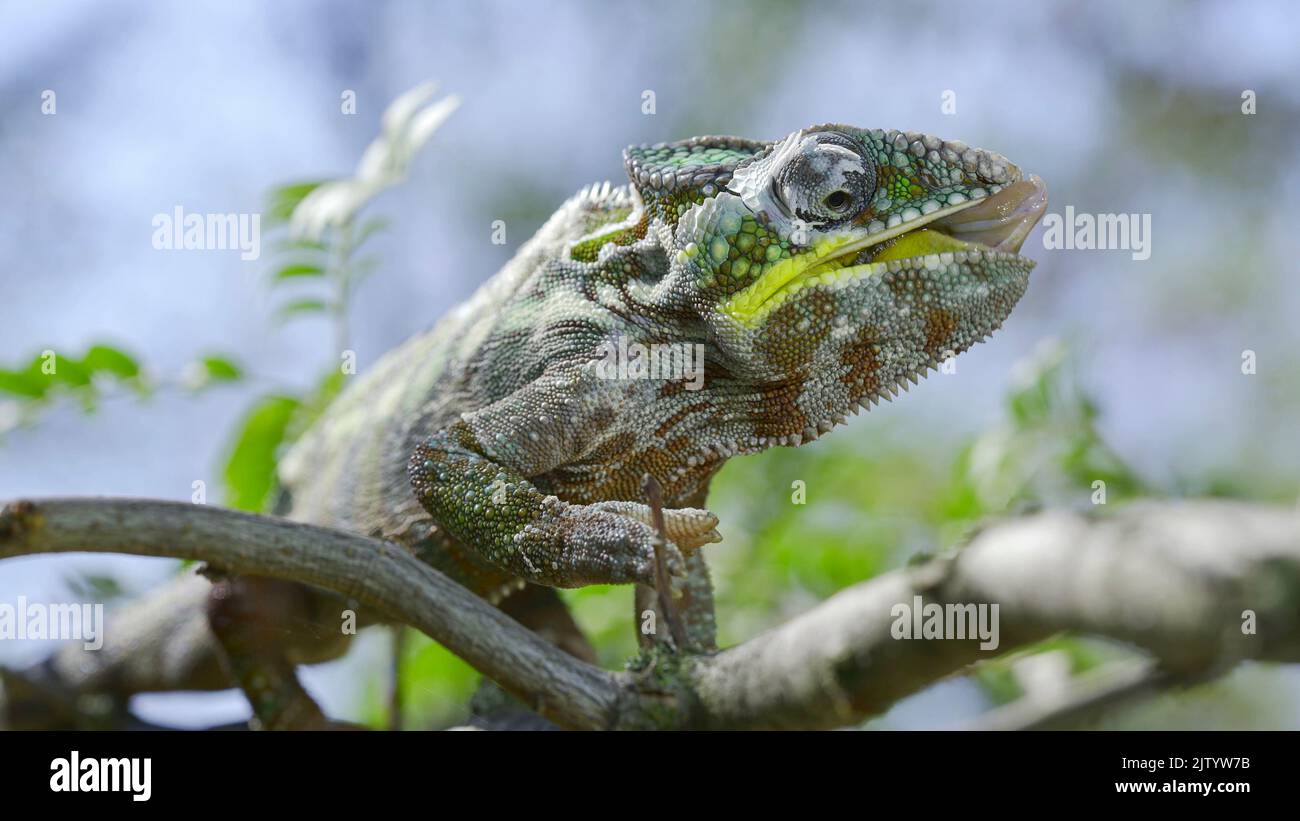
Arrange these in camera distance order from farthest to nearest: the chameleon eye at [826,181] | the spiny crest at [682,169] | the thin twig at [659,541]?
1. the spiny crest at [682,169]
2. the chameleon eye at [826,181]
3. the thin twig at [659,541]

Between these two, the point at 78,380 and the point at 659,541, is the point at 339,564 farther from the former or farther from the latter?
the point at 78,380

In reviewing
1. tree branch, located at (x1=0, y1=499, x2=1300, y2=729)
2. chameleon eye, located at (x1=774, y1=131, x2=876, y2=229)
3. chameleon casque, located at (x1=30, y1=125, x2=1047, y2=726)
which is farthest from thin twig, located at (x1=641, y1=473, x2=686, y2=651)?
chameleon eye, located at (x1=774, y1=131, x2=876, y2=229)

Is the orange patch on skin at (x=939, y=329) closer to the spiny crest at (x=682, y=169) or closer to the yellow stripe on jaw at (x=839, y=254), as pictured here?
the yellow stripe on jaw at (x=839, y=254)


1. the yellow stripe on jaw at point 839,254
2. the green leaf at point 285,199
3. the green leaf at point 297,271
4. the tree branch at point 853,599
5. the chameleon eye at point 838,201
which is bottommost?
the tree branch at point 853,599

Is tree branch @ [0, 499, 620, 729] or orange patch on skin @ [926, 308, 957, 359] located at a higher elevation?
orange patch on skin @ [926, 308, 957, 359]

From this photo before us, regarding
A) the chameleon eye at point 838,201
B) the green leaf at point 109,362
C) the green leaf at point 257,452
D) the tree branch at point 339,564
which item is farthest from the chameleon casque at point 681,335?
the green leaf at point 109,362

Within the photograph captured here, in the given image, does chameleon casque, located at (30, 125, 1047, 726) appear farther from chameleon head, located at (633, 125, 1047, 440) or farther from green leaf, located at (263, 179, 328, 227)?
green leaf, located at (263, 179, 328, 227)
